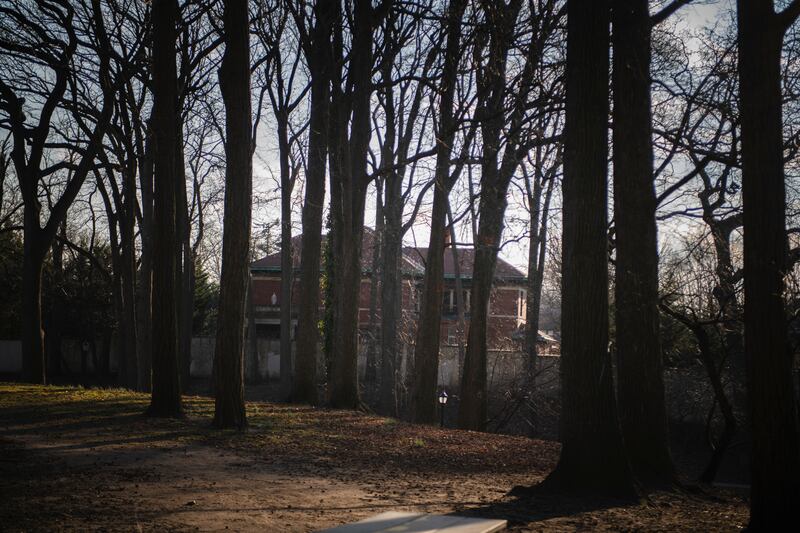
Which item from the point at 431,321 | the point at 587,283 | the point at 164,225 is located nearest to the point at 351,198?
the point at 431,321

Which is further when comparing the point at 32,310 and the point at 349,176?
the point at 32,310

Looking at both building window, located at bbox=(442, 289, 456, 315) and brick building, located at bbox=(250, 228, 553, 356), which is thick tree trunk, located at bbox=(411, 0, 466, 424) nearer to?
brick building, located at bbox=(250, 228, 553, 356)

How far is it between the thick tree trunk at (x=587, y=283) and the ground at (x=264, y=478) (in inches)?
19.0

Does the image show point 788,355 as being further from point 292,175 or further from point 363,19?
point 292,175

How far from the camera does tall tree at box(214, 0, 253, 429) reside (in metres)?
11.4

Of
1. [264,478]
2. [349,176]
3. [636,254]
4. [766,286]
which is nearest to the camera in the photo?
[766,286]

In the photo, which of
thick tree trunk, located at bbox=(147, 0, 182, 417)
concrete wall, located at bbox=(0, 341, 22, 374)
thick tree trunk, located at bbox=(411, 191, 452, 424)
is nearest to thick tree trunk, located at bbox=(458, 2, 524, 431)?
thick tree trunk, located at bbox=(411, 191, 452, 424)

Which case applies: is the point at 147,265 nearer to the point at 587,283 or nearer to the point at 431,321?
the point at 431,321

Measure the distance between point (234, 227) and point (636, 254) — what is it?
5812mm

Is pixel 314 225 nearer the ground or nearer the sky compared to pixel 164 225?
nearer the sky

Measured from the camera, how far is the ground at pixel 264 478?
249 inches

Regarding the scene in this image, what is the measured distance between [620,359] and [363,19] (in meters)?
10.7

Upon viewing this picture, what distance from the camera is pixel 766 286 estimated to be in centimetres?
662

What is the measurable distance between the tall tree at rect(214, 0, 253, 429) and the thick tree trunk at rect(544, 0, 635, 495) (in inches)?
206
